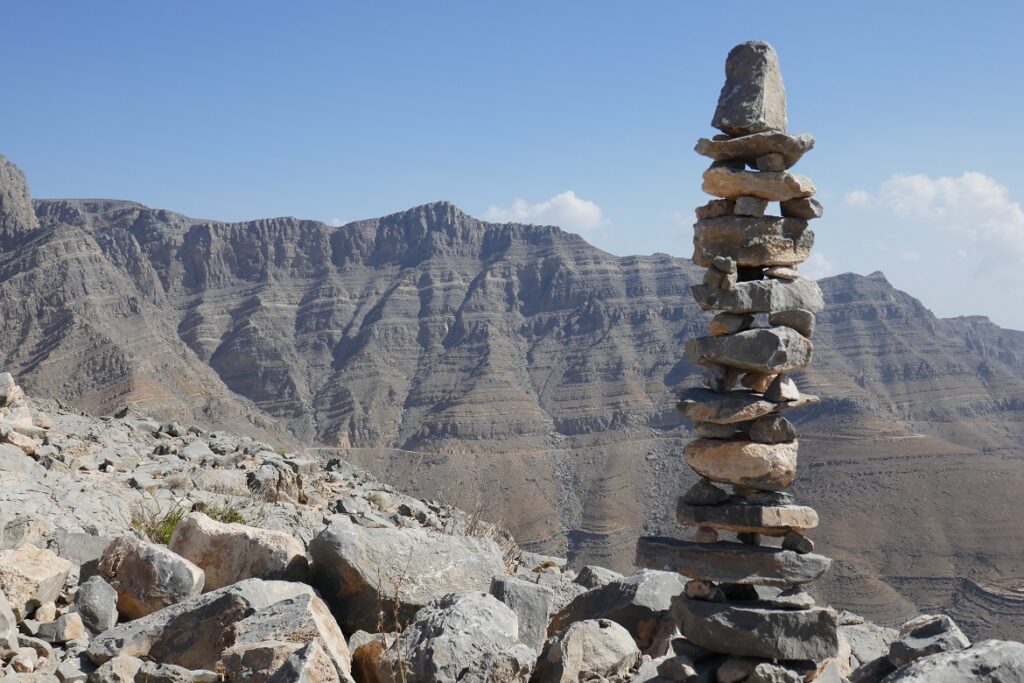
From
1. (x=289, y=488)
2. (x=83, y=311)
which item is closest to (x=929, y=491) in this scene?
(x=289, y=488)

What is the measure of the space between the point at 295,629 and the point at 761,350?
13.2ft

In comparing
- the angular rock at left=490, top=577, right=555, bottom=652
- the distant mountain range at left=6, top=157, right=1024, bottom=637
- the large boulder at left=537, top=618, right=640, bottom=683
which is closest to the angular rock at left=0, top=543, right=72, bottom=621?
the angular rock at left=490, top=577, right=555, bottom=652

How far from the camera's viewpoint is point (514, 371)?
128 m

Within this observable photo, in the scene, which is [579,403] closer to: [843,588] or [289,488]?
[843,588]

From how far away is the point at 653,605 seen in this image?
8.34m

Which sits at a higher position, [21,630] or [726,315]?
[726,315]

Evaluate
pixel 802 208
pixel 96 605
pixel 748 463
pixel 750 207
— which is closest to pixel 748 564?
pixel 748 463

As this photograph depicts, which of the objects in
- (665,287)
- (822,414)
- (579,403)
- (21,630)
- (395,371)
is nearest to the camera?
(21,630)

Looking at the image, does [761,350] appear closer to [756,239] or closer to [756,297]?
[756,297]

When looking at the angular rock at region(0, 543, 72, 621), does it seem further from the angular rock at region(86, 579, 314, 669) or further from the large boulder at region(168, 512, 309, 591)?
the large boulder at region(168, 512, 309, 591)

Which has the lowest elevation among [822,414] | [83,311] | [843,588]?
[843,588]

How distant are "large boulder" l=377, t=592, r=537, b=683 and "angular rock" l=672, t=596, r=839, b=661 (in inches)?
57.2

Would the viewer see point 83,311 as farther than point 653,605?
Yes

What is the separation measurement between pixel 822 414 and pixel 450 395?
4992cm
